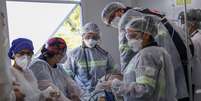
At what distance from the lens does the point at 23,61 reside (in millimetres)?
2242

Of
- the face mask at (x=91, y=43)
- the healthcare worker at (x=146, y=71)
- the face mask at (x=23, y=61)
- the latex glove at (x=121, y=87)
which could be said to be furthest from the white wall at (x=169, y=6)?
the face mask at (x=23, y=61)

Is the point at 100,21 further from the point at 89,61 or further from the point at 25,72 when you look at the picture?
the point at 25,72

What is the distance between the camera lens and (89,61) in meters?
3.63

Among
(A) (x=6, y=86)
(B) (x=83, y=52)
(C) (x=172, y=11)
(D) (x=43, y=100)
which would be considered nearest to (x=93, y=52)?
(B) (x=83, y=52)

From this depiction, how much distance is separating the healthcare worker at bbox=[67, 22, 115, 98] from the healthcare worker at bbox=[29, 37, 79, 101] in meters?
0.73

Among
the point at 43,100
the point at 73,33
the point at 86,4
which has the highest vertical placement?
the point at 86,4

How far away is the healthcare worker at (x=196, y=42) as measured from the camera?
10.3 ft

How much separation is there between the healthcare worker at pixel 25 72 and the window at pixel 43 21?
47.0 inches

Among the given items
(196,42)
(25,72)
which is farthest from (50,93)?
(196,42)

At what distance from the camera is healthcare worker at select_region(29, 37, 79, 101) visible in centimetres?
244

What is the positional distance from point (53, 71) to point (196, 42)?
1435 millimetres

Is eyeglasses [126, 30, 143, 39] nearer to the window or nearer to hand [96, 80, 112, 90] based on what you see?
hand [96, 80, 112, 90]

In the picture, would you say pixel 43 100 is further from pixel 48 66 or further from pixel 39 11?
pixel 39 11

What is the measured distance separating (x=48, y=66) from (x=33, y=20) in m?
1.37
